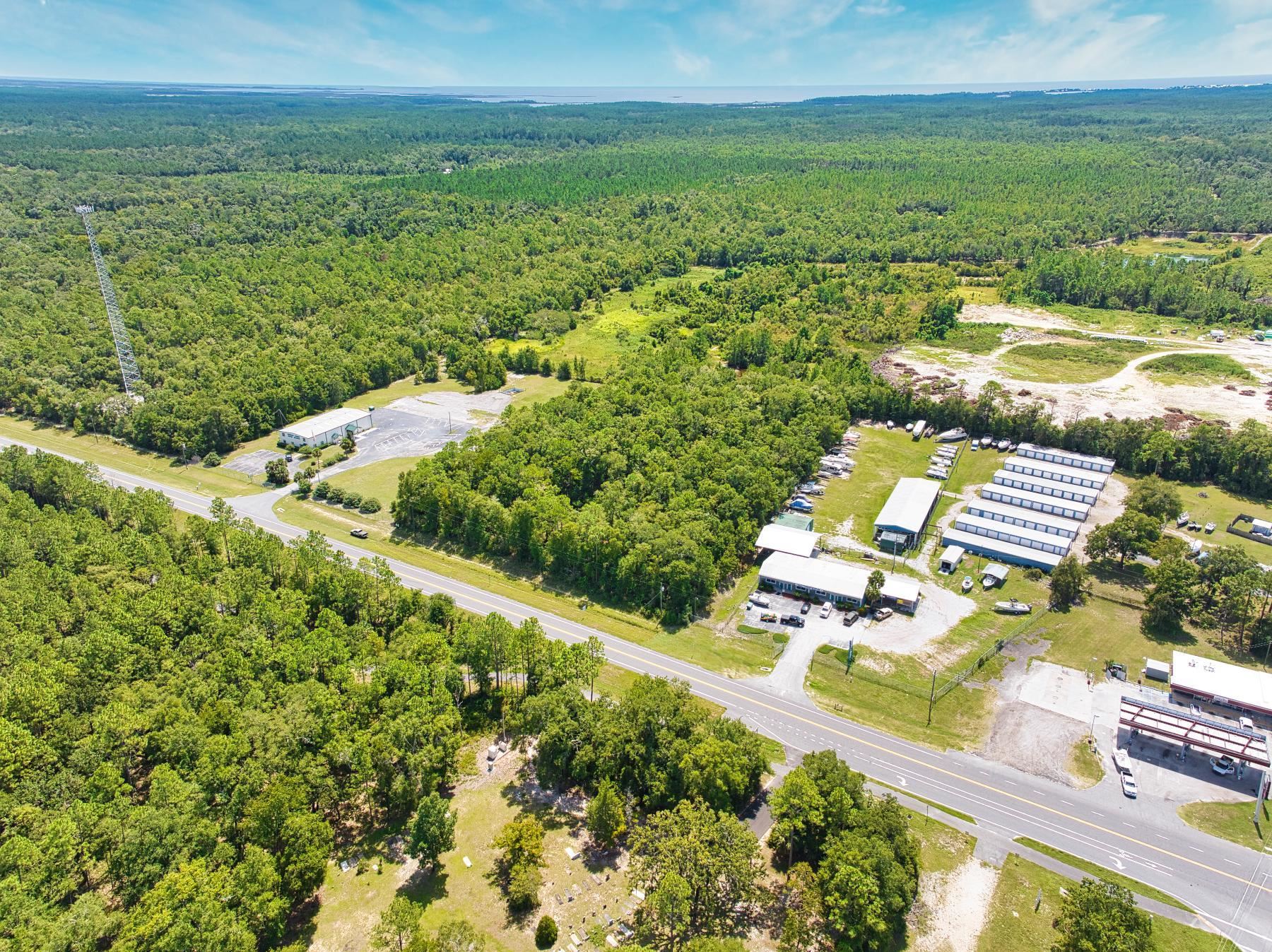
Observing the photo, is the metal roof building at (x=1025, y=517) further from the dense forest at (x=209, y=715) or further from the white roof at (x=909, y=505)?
the dense forest at (x=209, y=715)

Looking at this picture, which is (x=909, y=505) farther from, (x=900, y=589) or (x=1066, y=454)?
(x=1066, y=454)

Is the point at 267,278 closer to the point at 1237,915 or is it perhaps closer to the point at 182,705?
the point at 182,705

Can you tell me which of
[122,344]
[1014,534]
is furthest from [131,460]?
[1014,534]

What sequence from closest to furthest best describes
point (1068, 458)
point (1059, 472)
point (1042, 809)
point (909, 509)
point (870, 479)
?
point (1042, 809) < point (909, 509) < point (1059, 472) < point (870, 479) < point (1068, 458)

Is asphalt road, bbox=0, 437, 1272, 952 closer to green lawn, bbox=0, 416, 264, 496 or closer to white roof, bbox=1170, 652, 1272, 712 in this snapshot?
white roof, bbox=1170, 652, 1272, 712

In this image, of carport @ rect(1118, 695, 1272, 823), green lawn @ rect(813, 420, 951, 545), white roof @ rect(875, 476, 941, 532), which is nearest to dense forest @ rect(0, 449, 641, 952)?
carport @ rect(1118, 695, 1272, 823)
